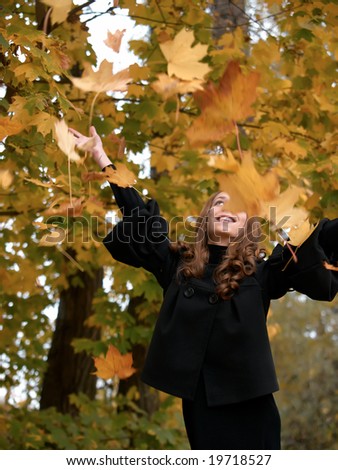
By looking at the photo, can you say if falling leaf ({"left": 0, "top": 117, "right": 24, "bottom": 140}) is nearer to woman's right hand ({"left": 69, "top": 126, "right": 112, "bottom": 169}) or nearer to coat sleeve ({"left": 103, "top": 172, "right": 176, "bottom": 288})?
woman's right hand ({"left": 69, "top": 126, "right": 112, "bottom": 169})

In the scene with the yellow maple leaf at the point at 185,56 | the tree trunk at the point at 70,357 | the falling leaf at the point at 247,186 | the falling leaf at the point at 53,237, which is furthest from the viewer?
the tree trunk at the point at 70,357

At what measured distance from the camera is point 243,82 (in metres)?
1.96

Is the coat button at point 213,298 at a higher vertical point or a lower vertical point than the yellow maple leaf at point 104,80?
lower

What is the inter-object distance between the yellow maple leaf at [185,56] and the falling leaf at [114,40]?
0.39 metres

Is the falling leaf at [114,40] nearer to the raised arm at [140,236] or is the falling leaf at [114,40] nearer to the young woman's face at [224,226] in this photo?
the raised arm at [140,236]

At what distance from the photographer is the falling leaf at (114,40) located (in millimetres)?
2467

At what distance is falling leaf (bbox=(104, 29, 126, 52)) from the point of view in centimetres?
247

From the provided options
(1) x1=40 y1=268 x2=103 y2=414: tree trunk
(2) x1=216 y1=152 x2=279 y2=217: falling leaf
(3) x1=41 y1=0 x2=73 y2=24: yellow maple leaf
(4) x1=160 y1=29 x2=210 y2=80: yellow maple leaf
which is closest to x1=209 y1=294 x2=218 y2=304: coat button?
(2) x1=216 y1=152 x2=279 y2=217: falling leaf

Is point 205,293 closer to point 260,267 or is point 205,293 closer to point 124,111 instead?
point 260,267

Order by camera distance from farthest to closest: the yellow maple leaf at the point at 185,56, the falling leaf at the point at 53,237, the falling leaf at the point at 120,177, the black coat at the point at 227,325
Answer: the falling leaf at the point at 53,237
the falling leaf at the point at 120,177
the black coat at the point at 227,325
the yellow maple leaf at the point at 185,56

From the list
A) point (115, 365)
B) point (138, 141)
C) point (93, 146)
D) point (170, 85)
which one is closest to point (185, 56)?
point (170, 85)

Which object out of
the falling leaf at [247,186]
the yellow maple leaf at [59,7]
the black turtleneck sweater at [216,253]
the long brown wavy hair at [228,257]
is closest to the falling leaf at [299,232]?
the falling leaf at [247,186]

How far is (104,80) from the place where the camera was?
2281mm
